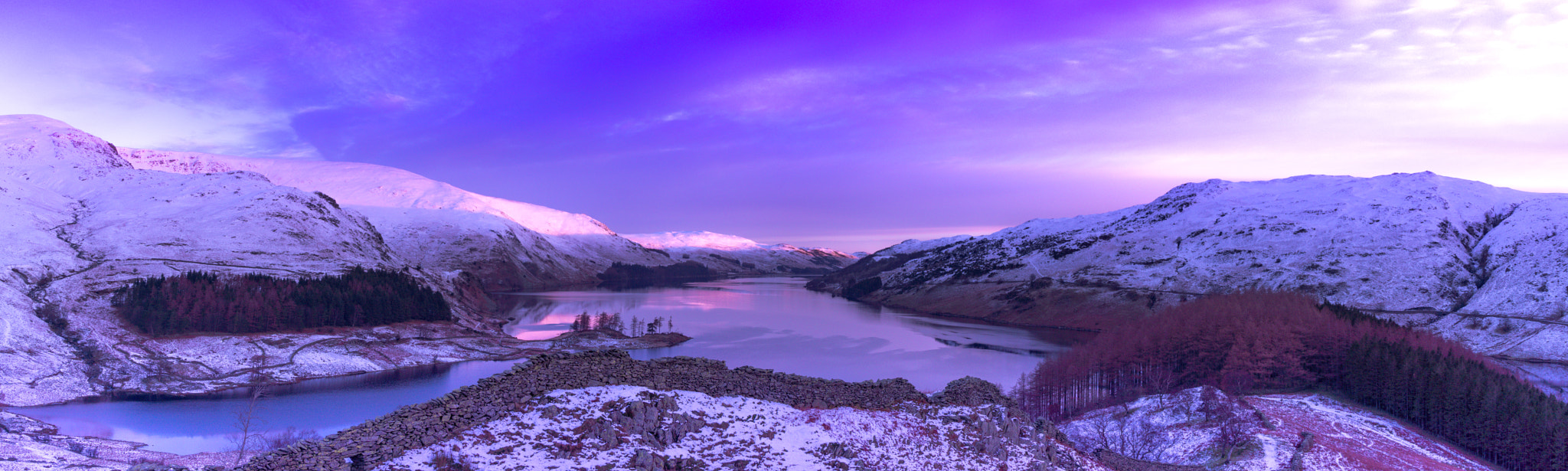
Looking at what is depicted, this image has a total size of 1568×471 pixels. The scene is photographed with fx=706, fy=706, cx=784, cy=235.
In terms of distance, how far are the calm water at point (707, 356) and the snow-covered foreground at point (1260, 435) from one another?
25.7 metres

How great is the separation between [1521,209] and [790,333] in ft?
517

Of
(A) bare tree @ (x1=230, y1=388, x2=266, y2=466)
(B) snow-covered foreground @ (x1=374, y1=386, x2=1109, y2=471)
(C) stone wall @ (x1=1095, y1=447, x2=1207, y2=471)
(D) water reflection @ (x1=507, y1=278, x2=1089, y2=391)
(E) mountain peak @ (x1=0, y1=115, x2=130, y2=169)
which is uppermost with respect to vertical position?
(E) mountain peak @ (x1=0, y1=115, x2=130, y2=169)

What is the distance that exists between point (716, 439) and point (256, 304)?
81.3m

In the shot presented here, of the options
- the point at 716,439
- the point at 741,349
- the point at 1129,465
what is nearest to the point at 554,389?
the point at 716,439

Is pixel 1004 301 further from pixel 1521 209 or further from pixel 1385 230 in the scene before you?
pixel 1521 209

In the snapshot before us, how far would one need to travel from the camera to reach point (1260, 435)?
3262cm

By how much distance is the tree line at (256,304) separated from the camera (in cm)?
7269

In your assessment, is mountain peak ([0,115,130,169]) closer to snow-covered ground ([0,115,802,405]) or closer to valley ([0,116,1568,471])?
snow-covered ground ([0,115,802,405])

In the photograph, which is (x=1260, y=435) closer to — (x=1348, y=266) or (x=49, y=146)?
(x=1348, y=266)

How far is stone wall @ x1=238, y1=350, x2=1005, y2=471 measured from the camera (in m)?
15.3

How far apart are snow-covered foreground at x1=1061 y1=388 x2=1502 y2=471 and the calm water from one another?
25.7 metres

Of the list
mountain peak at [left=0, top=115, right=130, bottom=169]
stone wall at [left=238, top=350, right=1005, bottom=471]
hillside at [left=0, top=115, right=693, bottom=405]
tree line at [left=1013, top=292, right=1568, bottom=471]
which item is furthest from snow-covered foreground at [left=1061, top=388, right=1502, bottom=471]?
mountain peak at [left=0, top=115, right=130, bottom=169]

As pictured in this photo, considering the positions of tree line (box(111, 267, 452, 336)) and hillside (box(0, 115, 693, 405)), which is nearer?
hillside (box(0, 115, 693, 405))

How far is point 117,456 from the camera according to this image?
33125 millimetres
